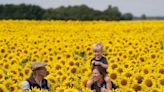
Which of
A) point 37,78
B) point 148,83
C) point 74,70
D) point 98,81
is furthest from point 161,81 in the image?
point 37,78

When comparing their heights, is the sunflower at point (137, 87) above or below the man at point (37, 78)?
below

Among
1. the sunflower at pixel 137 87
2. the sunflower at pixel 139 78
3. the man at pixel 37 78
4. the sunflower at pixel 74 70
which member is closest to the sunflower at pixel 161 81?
the sunflower at pixel 139 78

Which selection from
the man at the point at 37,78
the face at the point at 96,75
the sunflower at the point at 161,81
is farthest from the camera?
the sunflower at the point at 161,81

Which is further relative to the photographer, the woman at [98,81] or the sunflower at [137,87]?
the sunflower at [137,87]

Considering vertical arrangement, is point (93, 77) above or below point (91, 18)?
above

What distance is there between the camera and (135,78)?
8133 millimetres

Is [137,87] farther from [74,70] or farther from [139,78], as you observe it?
[74,70]

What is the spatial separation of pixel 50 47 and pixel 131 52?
212 cm

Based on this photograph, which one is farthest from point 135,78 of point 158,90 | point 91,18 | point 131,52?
point 91,18

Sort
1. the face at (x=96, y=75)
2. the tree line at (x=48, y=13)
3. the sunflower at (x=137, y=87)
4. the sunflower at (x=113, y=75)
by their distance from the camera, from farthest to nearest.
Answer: the tree line at (x=48, y=13) → the sunflower at (x=113, y=75) → the sunflower at (x=137, y=87) → the face at (x=96, y=75)

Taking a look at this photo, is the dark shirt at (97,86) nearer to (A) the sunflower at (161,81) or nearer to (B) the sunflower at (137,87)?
(B) the sunflower at (137,87)

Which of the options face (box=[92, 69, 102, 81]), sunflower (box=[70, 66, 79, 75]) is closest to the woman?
face (box=[92, 69, 102, 81])

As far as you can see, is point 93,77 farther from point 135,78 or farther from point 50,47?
point 50,47

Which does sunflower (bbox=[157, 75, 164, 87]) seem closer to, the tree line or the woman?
A: the woman
